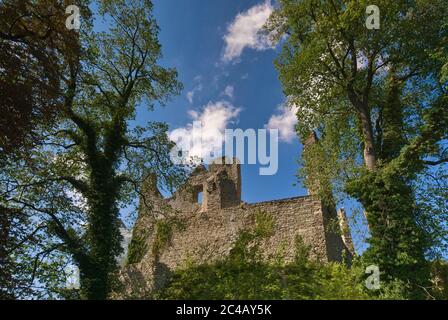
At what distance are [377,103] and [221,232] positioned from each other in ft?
26.6

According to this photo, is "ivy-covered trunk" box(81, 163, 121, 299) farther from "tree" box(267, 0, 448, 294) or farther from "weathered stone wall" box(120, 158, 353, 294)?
"tree" box(267, 0, 448, 294)

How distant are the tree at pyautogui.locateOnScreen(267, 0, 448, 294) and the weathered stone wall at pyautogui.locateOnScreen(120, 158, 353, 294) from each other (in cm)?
Result: 193

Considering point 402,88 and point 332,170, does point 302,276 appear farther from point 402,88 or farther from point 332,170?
point 402,88

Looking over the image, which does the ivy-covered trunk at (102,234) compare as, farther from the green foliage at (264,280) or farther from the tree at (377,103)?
the tree at (377,103)

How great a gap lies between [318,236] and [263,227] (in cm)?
217

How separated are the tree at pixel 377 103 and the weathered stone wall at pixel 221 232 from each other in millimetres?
1932

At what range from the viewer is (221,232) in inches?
591

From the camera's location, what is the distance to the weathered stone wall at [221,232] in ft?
43.8

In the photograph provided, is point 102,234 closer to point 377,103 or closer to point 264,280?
point 264,280

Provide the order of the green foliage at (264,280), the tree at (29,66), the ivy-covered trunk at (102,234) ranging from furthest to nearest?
the ivy-covered trunk at (102,234) → the tree at (29,66) → the green foliage at (264,280)

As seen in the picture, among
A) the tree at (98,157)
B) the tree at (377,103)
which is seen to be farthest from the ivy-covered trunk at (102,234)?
the tree at (377,103)

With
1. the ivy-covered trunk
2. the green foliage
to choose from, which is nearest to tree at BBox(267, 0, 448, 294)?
the green foliage

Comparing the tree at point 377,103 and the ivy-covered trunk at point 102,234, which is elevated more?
the tree at point 377,103

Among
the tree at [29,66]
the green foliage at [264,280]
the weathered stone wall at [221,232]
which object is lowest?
the green foliage at [264,280]
